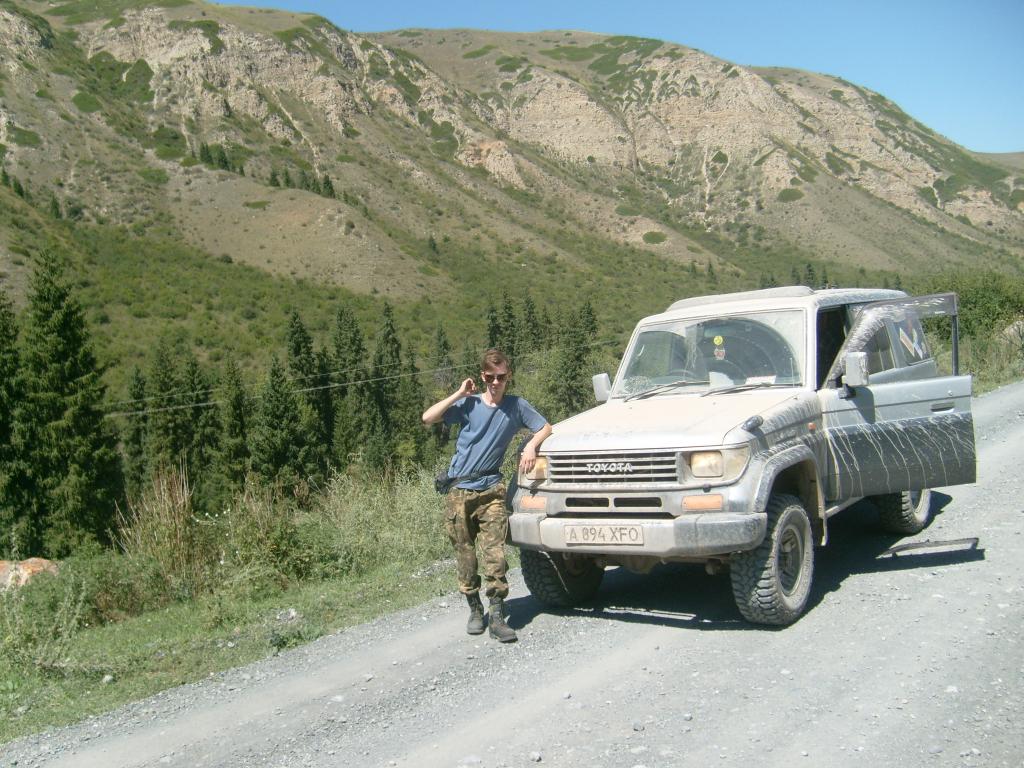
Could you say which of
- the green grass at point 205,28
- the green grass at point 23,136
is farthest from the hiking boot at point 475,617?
the green grass at point 205,28

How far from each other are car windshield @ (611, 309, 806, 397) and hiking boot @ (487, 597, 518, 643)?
1.96 m

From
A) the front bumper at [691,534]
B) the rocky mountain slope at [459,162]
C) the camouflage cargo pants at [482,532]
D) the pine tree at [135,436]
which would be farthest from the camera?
the rocky mountain slope at [459,162]

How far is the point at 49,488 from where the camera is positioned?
40969mm

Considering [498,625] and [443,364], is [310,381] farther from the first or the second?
[498,625]

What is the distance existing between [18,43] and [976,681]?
11808 cm

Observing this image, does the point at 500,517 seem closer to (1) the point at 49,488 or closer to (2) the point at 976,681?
(2) the point at 976,681

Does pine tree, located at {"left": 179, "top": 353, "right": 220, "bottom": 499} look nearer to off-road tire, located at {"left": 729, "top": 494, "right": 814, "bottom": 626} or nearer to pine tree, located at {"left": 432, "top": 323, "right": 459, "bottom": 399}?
pine tree, located at {"left": 432, "top": 323, "right": 459, "bottom": 399}

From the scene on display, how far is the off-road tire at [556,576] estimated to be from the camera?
234 inches

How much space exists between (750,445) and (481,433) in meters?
1.72

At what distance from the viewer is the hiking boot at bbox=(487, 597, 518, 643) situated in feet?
18.0

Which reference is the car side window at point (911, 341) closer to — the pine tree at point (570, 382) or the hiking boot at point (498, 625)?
the hiking boot at point (498, 625)

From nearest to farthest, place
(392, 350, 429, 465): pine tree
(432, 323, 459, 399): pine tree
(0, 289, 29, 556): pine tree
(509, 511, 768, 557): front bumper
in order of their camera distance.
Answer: (509, 511, 768, 557): front bumper → (0, 289, 29, 556): pine tree → (392, 350, 429, 465): pine tree → (432, 323, 459, 399): pine tree

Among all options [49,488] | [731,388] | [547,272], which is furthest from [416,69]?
[731,388]

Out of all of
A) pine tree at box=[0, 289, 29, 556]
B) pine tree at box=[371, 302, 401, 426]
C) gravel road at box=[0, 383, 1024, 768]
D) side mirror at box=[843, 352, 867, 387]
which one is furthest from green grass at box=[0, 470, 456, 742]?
pine tree at box=[371, 302, 401, 426]
